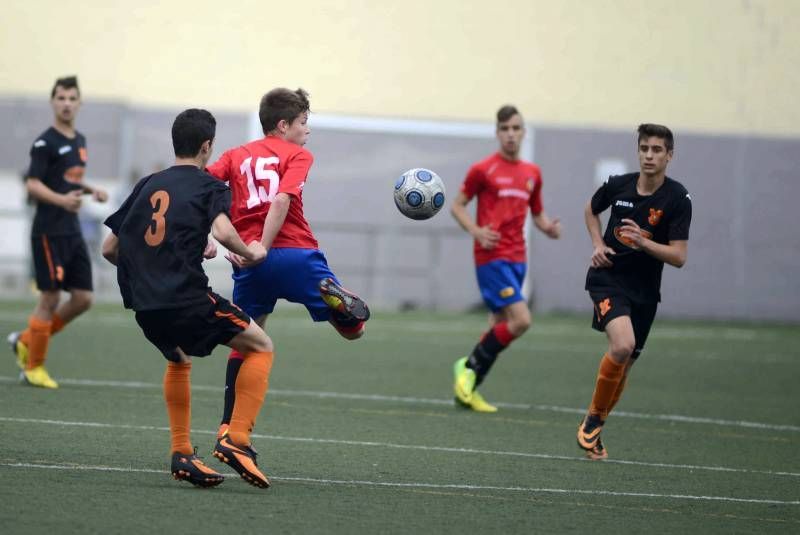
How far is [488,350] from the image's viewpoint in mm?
10477

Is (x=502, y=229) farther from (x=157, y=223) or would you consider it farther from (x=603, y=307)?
(x=157, y=223)

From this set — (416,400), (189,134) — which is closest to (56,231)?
(416,400)

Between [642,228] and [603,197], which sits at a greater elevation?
[603,197]

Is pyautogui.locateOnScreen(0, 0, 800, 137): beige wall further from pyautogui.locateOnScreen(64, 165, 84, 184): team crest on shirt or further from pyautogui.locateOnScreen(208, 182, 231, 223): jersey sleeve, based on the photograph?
pyautogui.locateOnScreen(208, 182, 231, 223): jersey sleeve

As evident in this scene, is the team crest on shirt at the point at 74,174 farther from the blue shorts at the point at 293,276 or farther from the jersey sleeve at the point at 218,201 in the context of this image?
the jersey sleeve at the point at 218,201

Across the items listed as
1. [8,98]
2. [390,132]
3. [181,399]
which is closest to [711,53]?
[390,132]

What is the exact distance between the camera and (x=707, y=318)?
23469 millimetres

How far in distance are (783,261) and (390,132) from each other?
23.7 ft

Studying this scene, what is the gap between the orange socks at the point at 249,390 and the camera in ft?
20.6

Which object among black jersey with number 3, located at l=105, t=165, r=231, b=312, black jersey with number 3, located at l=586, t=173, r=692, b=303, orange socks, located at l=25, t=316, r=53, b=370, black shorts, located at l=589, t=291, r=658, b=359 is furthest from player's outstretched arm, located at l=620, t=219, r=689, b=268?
orange socks, located at l=25, t=316, r=53, b=370

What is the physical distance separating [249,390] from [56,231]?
4734 mm

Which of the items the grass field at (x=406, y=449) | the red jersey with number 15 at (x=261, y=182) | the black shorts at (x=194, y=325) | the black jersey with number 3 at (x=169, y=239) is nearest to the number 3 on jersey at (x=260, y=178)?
the red jersey with number 15 at (x=261, y=182)

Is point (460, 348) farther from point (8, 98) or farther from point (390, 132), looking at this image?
point (8, 98)

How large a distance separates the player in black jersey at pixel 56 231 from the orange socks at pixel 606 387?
4377 mm
